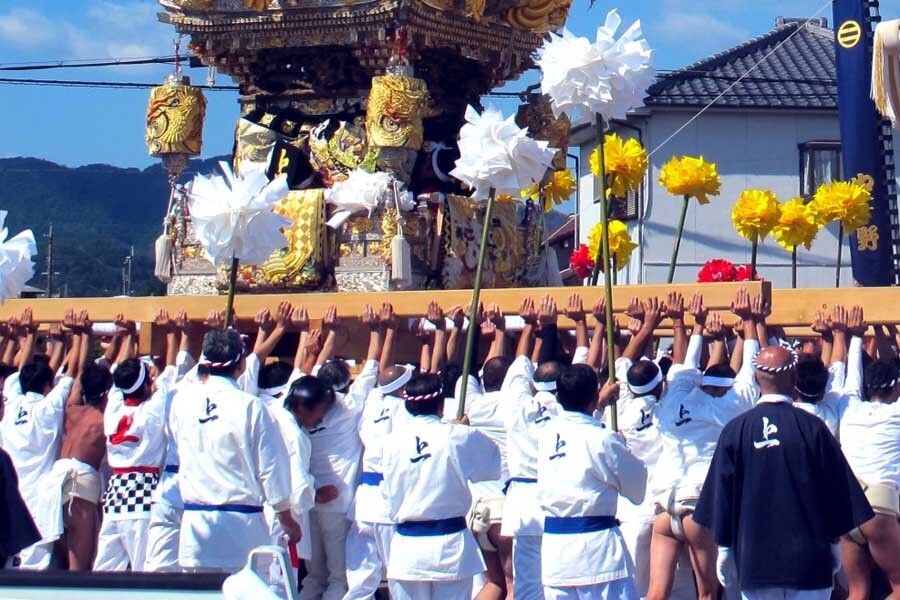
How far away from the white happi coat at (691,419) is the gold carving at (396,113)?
5.09m

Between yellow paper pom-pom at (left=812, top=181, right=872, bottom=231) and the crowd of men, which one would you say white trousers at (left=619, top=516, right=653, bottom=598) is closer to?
the crowd of men

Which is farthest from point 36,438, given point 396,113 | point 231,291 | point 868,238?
point 868,238

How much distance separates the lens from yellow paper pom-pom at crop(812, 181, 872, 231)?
438 inches

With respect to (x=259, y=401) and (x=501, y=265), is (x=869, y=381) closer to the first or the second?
(x=259, y=401)

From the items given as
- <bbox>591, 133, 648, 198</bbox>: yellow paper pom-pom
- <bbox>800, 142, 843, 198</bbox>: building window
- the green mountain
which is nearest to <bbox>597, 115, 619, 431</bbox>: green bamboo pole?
<bbox>591, 133, 648, 198</bbox>: yellow paper pom-pom

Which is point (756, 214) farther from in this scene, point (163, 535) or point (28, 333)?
point (163, 535)

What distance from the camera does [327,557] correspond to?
8.04m

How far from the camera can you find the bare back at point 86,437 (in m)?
7.97

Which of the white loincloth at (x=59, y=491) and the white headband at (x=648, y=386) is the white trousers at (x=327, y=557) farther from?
the white headband at (x=648, y=386)

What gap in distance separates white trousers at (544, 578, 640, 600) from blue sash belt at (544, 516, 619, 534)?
0.24 m

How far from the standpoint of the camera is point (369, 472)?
760 centimetres

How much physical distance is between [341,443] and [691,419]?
1913 mm

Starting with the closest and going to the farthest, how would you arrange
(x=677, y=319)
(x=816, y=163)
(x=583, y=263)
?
(x=677, y=319), (x=583, y=263), (x=816, y=163)

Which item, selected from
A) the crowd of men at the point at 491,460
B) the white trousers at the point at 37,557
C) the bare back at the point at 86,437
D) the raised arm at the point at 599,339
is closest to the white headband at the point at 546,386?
the crowd of men at the point at 491,460
